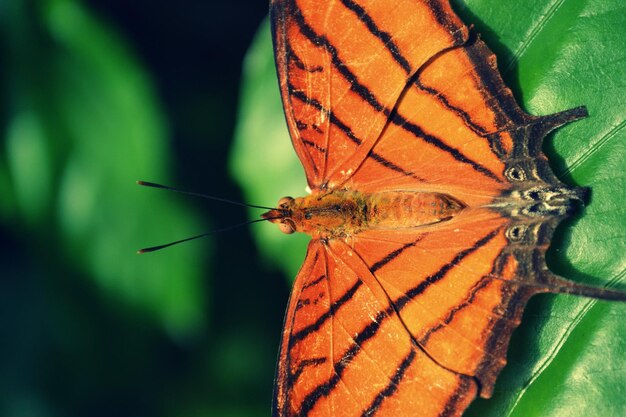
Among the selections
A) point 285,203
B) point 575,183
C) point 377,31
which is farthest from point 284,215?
point 575,183

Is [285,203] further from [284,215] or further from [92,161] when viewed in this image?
[92,161]

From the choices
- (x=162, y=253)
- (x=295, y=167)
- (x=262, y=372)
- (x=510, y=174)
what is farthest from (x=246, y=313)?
(x=510, y=174)

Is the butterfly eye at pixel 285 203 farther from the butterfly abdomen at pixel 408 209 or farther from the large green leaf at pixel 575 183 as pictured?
the large green leaf at pixel 575 183

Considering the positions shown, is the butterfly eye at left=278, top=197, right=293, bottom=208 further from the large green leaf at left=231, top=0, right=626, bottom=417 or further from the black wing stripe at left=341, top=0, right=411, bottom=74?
the large green leaf at left=231, top=0, right=626, bottom=417

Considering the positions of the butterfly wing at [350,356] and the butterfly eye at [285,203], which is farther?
the butterfly eye at [285,203]

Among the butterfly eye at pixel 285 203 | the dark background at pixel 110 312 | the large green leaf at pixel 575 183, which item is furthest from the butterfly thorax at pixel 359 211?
the dark background at pixel 110 312

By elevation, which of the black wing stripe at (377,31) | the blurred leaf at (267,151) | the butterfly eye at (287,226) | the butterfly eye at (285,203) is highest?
the black wing stripe at (377,31)
